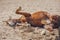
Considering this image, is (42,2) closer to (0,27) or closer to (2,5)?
(2,5)

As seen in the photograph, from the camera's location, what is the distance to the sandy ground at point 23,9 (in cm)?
128

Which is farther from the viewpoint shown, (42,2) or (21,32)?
(42,2)

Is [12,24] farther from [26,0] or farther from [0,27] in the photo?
[26,0]

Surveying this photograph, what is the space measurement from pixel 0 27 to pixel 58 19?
467 millimetres

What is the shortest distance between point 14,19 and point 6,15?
0.15 m

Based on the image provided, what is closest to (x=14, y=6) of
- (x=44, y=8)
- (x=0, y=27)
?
(x=44, y=8)

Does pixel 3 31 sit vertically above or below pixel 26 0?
below

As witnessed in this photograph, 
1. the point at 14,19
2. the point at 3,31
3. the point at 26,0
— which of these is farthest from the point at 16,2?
the point at 3,31

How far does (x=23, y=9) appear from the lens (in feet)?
5.55

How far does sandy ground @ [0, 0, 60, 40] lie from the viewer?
4.18ft

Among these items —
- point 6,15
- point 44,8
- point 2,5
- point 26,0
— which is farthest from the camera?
point 26,0

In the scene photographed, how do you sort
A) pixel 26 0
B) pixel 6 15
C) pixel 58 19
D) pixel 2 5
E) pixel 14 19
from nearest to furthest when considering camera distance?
pixel 58 19, pixel 14 19, pixel 6 15, pixel 2 5, pixel 26 0

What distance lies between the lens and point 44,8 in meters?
1.73

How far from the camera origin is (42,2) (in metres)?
1.93
